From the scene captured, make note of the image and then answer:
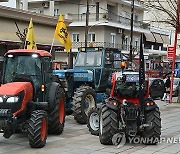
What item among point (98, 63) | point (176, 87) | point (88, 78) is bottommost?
point (176, 87)

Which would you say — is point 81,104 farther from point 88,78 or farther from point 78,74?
point 88,78

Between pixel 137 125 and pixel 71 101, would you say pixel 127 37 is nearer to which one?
pixel 71 101

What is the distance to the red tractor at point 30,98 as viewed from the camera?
8.62 meters

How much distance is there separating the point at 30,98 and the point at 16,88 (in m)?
0.69

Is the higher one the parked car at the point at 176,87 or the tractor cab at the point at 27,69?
the tractor cab at the point at 27,69

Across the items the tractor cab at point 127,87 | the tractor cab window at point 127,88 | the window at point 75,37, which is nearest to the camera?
the tractor cab at point 127,87

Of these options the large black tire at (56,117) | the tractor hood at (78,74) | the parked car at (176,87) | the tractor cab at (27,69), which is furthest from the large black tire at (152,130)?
the parked car at (176,87)

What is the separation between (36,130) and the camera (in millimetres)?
8594

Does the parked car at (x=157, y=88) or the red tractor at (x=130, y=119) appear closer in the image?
the red tractor at (x=130, y=119)

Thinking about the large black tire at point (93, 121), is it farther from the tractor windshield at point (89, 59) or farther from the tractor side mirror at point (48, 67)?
the tractor windshield at point (89, 59)

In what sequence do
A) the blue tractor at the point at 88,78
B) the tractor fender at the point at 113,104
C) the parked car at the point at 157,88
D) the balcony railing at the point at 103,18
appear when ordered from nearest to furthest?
the tractor fender at the point at 113,104, the blue tractor at the point at 88,78, the parked car at the point at 157,88, the balcony railing at the point at 103,18

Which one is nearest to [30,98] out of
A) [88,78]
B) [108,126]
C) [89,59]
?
[108,126]

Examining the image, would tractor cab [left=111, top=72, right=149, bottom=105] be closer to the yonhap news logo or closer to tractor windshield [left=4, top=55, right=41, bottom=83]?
the yonhap news logo

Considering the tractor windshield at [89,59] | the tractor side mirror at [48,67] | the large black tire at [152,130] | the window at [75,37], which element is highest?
the window at [75,37]
